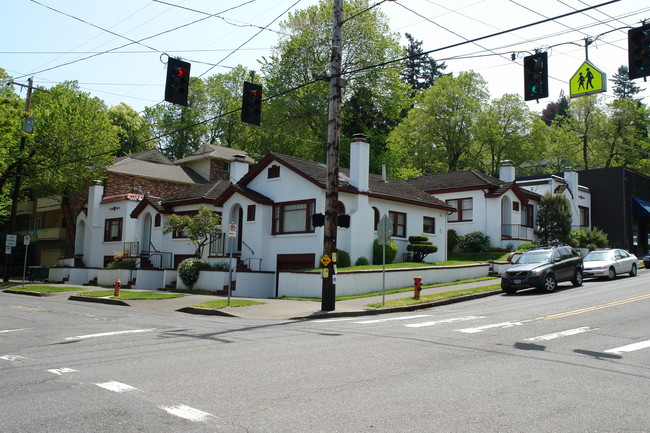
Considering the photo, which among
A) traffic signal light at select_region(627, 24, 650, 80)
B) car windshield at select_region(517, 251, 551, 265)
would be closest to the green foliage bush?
car windshield at select_region(517, 251, 551, 265)

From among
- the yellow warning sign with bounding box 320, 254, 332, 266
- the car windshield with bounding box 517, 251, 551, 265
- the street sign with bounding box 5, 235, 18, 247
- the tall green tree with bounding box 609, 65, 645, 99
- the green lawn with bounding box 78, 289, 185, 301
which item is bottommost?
the green lawn with bounding box 78, 289, 185, 301

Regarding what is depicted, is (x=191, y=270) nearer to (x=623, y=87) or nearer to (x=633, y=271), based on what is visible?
(x=633, y=271)

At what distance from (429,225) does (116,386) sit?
28.2 meters

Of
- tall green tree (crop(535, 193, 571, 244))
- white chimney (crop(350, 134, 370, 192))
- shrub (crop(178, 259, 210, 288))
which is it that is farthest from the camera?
tall green tree (crop(535, 193, 571, 244))

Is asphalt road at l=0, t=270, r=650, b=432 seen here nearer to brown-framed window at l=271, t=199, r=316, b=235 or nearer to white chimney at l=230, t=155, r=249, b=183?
brown-framed window at l=271, t=199, r=316, b=235

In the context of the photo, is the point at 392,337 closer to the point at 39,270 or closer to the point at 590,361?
the point at 590,361

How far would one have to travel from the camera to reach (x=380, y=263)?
29250 millimetres

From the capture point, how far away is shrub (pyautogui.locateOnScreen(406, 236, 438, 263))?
99.9 ft

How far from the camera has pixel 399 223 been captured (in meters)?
31.7

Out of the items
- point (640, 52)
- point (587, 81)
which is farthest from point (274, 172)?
point (640, 52)

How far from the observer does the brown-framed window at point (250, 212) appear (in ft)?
A: 98.6

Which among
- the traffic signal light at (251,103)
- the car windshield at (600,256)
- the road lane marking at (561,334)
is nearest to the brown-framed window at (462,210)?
the car windshield at (600,256)

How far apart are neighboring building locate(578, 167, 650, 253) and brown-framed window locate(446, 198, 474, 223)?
1263cm

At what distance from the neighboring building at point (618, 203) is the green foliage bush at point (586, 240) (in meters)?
5.94
